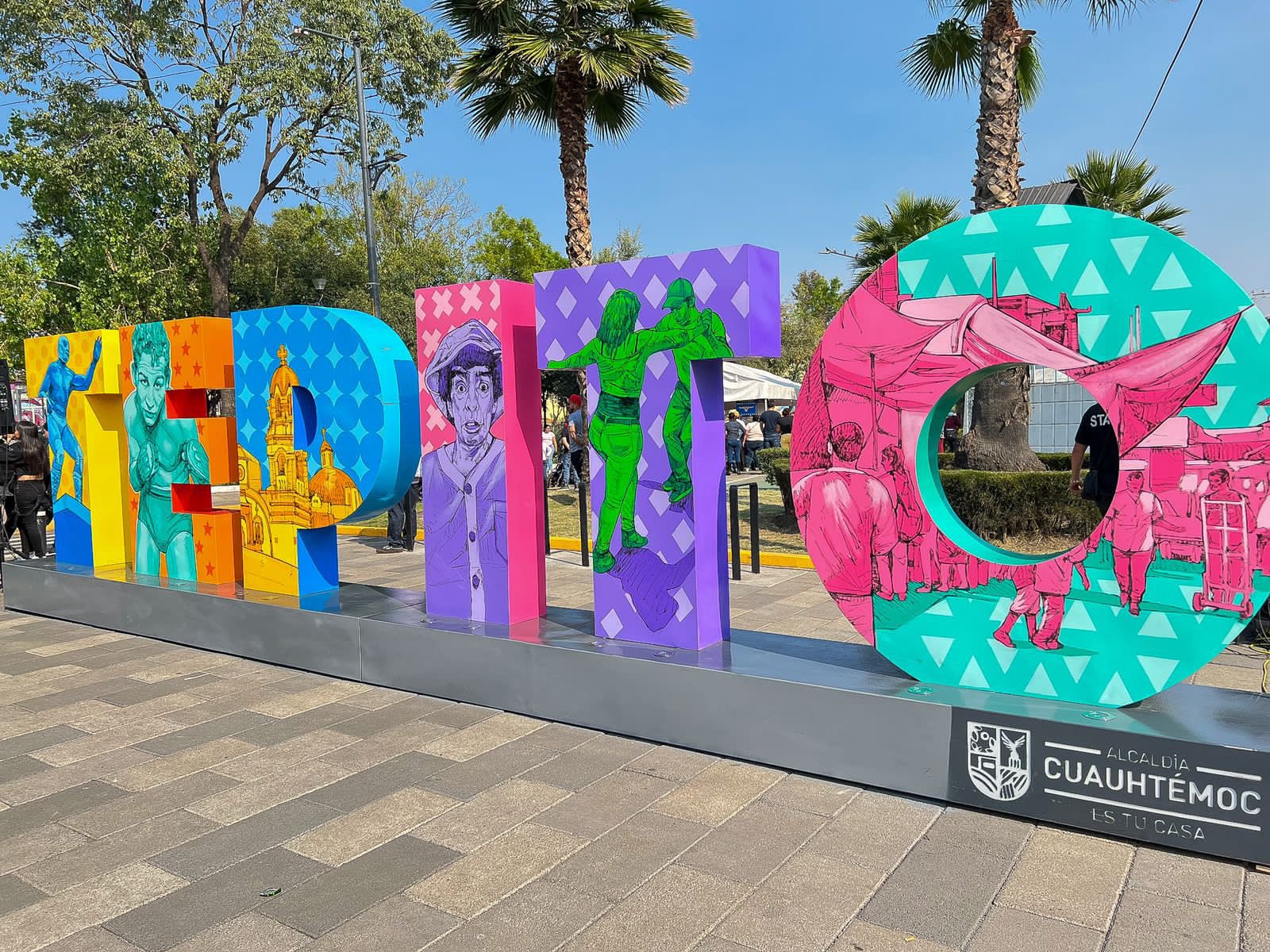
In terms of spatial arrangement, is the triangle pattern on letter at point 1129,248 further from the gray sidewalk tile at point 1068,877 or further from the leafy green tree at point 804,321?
the leafy green tree at point 804,321

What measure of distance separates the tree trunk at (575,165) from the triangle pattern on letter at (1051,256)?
34.8 feet

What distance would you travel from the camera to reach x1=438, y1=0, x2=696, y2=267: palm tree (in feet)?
45.1

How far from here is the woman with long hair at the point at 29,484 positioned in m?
11.7

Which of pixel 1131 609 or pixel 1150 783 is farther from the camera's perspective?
pixel 1131 609

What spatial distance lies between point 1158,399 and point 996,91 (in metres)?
8.29

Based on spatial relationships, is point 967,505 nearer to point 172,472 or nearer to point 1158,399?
point 1158,399

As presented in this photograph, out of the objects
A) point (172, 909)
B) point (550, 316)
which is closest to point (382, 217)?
point (550, 316)

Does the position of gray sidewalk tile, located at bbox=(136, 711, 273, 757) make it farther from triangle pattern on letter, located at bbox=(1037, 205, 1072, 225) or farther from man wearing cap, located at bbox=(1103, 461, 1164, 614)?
triangle pattern on letter, located at bbox=(1037, 205, 1072, 225)

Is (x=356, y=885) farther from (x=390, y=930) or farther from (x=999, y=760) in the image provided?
(x=999, y=760)

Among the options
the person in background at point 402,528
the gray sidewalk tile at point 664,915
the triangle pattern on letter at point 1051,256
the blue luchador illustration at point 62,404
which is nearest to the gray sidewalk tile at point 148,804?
the gray sidewalk tile at point 664,915

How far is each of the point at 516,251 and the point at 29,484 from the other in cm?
2739

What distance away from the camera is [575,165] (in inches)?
563

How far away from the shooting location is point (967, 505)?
1049cm

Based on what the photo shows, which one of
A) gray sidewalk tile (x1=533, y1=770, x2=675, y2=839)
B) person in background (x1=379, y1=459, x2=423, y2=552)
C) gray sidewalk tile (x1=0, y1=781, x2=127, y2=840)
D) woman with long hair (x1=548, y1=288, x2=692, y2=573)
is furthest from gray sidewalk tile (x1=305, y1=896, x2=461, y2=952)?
person in background (x1=379, y1=459, x2=423, y2=552)
